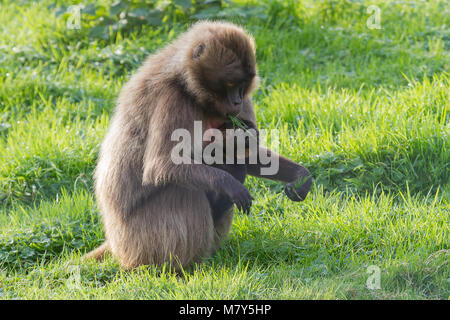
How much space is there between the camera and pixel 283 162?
17.7 ft

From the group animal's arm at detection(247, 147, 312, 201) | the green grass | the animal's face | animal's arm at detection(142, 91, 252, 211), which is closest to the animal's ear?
the animal's face

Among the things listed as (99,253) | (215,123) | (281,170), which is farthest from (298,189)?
(99,253)

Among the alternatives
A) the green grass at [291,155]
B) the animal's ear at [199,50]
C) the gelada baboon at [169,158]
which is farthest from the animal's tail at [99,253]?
the animal's ear at [199,50]

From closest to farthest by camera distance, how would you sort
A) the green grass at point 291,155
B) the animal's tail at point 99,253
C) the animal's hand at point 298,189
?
the green grass at point 291,155
the animal's hand at point 298,189
the animal's tail at point 99,253

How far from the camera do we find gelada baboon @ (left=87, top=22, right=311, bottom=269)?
4629 mm

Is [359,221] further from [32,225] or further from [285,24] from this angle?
[285,24]

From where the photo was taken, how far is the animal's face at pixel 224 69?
15.4 feet

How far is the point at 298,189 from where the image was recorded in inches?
204

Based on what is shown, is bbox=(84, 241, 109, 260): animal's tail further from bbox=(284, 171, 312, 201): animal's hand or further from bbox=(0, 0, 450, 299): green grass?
bbox=(284, 171, 312, 201): animal's hand

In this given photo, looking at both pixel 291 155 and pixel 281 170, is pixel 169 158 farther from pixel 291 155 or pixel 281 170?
pixel 291 155

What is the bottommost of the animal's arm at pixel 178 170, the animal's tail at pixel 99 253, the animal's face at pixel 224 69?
the animal's tail at pixel 99 253

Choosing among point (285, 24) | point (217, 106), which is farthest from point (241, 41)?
point (285, 24)

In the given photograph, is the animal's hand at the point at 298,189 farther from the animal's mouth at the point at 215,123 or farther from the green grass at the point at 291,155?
the animal's mouth at the point at 215,123

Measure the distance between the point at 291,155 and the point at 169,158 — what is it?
6.31ft
